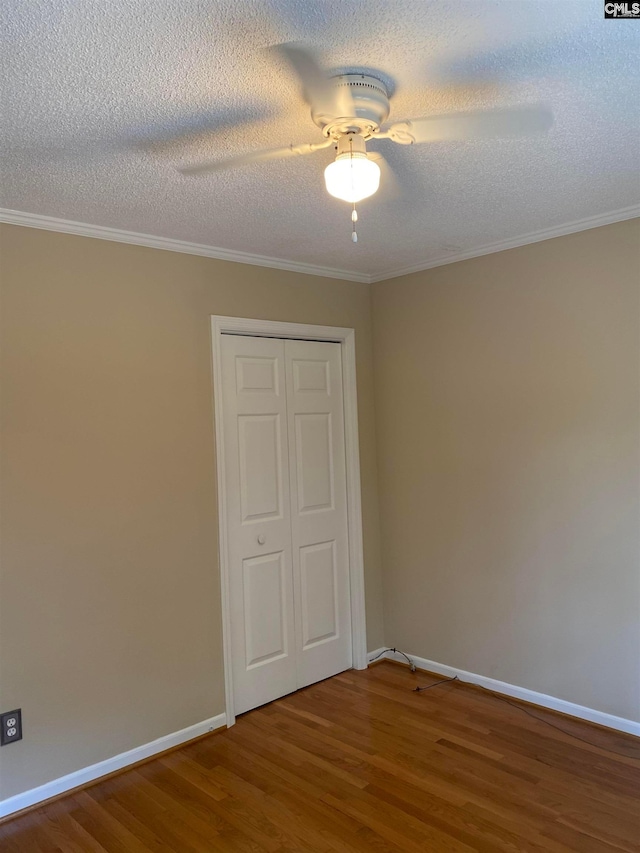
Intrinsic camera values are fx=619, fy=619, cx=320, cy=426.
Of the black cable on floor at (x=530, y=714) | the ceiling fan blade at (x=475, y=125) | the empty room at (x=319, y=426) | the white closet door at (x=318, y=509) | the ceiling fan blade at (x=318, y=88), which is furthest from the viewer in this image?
the white closet door at (x=318, y=509)

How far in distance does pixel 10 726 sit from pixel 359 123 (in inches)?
101

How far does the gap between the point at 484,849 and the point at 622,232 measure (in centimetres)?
264

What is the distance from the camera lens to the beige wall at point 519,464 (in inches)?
116

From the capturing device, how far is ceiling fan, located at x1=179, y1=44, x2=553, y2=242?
5.29ft

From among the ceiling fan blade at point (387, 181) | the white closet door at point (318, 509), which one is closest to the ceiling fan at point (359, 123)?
the ceiling fan blade at point (387, 181)

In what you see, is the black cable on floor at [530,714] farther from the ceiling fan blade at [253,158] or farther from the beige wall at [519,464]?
the ceiling fan blade at [253,158]

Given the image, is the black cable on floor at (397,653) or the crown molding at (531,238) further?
the black cable on floor at (397,653)

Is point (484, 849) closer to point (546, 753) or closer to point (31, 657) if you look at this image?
point (546, 753)

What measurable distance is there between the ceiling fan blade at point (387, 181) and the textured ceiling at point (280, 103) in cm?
3

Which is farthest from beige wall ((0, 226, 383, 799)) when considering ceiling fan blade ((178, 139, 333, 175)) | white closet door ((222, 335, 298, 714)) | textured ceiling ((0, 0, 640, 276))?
ceiling fan blade ((178, 139, 333, 175))

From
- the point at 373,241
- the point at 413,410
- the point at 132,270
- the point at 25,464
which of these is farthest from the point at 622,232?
the point at 25,464

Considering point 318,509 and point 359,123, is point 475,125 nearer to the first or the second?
point 359,123

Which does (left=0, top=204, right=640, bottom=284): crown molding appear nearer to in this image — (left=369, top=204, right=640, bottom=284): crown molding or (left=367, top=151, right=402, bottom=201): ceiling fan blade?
(left=369, top=204, right=640, bottom=284): crown molding

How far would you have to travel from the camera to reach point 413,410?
3805 mm
